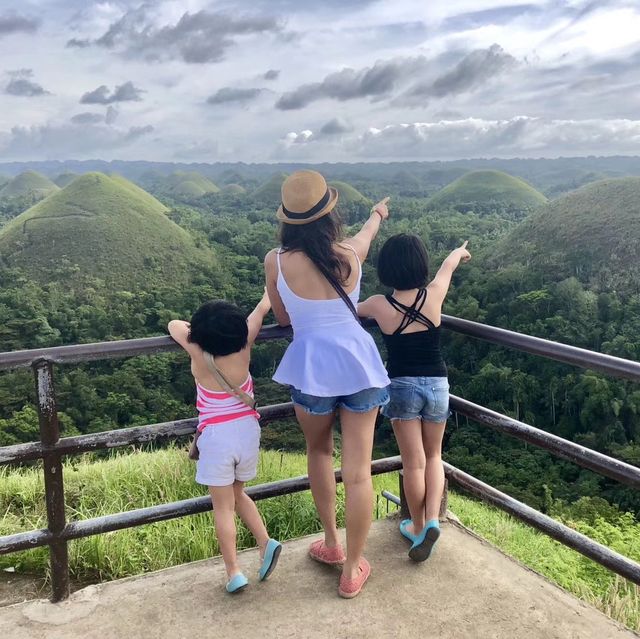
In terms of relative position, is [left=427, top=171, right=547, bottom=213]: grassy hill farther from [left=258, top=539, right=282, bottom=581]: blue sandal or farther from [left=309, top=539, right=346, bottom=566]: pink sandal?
[left=258, top=539, right=282, bottom=581]: blue sandal

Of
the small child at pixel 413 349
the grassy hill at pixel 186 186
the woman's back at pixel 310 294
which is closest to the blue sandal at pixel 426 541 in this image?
the small child at pixel 413 349

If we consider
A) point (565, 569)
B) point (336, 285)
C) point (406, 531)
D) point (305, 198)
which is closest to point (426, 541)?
point (406, 531)

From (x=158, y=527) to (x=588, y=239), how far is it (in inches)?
1987

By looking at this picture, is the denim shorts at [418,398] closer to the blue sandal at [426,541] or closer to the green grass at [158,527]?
the blue sandal at [426,541]

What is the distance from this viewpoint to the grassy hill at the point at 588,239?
141 feet

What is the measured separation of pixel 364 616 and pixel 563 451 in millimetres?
771

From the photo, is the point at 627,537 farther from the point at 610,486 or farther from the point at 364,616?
the point at 610,486

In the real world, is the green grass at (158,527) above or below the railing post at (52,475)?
below

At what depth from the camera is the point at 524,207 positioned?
9394cm

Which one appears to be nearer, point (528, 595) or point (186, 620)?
point (186, 620)

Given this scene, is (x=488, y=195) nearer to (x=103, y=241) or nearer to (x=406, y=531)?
(x=103, y=241)

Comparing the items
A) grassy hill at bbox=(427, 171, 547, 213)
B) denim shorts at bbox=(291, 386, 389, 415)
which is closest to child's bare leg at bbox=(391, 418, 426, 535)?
denim shorts at bbox=(291, 386, 389, 415)

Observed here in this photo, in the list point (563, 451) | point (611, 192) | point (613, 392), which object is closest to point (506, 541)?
point (563, 451)

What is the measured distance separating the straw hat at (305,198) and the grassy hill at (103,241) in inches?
2036
